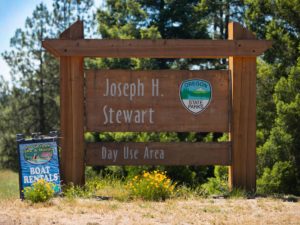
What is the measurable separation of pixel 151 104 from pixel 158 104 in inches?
5.1

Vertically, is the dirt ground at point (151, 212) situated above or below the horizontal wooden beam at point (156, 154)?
below

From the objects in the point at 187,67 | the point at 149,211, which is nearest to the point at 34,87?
the point at 187,67

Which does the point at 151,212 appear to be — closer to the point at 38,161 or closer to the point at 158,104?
the point at 38,161

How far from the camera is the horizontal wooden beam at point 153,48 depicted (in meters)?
9.88

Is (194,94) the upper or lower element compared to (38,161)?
upper

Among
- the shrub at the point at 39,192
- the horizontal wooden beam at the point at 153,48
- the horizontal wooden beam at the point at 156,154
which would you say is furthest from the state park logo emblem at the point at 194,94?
the shrub at the point at 39,192

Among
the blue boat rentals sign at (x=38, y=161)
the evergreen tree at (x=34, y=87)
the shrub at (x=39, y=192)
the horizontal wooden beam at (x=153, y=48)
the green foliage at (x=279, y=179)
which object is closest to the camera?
the shrub at (x=39, y=192)

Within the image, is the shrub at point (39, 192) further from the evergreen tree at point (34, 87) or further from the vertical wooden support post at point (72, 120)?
the evergreen tree at point (34, 87)

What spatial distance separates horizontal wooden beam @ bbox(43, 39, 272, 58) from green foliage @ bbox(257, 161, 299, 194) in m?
5.71

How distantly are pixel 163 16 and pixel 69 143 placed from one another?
16.9 metres

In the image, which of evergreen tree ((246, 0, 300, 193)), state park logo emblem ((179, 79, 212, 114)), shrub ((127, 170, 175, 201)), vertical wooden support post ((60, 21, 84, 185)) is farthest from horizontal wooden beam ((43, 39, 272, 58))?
evergreen tree ((246, 0, 300, 193))

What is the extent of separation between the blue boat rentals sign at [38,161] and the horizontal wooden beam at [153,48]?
66.3 inches

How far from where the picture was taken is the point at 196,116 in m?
10.1

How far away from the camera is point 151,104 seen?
395 inches
